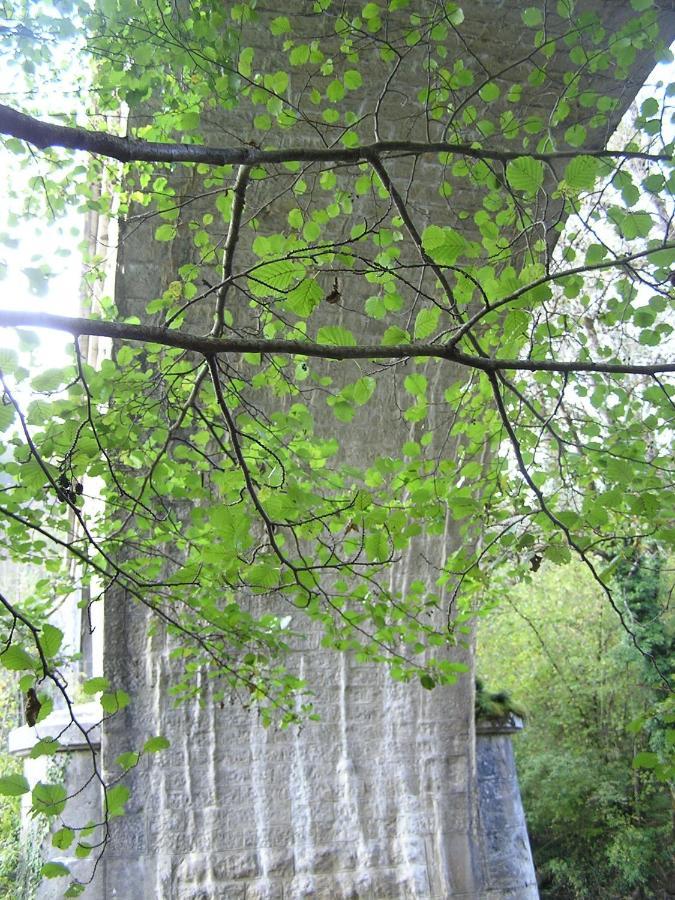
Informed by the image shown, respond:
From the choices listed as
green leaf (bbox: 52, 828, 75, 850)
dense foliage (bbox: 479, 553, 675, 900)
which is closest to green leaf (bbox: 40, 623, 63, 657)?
green leaf (bbox: 52, 828, 75, 850)

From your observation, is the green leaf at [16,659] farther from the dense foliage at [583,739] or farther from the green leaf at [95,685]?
the dense foliage at [583,739]

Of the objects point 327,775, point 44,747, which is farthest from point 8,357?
point 327,775

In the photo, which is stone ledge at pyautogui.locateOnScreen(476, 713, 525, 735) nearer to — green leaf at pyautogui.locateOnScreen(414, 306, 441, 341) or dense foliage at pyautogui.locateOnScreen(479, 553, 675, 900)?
green leaf at pyautogui.locateOnScreen(414, 306, 441, 341)

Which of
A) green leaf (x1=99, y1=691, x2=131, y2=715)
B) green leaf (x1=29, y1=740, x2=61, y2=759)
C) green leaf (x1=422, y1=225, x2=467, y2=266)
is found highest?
green leaf (x1=422, y1=225, x2=467, y2=266)

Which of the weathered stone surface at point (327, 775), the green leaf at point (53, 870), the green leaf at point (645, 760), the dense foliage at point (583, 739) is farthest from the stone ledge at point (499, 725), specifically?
the dense foliage at point (583, 739)

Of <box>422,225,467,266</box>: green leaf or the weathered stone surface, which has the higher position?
<box>422,225,467,266</box>: green leaf

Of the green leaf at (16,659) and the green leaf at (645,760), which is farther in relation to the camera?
the green leaf at (645,760)

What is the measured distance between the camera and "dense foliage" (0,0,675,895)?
1716 millimetres

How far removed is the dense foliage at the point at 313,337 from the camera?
5.63 ft

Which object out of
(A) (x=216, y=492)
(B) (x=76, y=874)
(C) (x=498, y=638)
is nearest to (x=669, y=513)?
(A) (x=216, y=492)

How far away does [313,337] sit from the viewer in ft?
14.8

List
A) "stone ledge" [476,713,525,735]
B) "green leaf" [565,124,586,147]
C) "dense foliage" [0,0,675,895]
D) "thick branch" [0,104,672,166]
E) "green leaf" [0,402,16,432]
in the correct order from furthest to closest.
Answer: "stone ledge" [476,713,525,735], "green leaf" [565,124,586,147], "dense foliage" [0,0,675,895], "green leaf" [0,402,16,432], "thick branch" [0,104,672,166]

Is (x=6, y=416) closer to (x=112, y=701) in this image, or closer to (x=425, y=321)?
(x=112, y=701)

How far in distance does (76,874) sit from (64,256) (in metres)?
2.76
